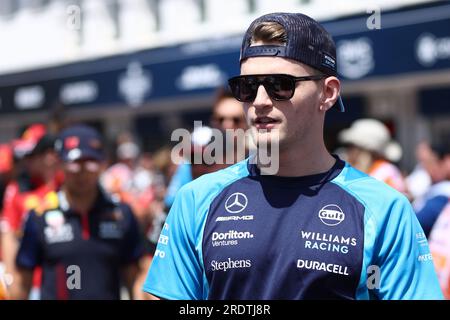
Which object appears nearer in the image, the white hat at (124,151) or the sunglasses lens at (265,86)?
the sunglasses lens at (265,86)

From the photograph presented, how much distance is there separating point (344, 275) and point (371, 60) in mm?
10734

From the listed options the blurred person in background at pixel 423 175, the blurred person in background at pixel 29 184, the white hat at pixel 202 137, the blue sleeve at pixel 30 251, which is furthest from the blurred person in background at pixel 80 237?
the blurred person in background at pixel 423 175

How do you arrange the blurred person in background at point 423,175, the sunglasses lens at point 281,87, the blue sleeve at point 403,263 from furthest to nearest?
1. the blurred person in background at point 423,175
2. the sunglasses lens at point 281,87
3. the blue sleeve at point 403,263

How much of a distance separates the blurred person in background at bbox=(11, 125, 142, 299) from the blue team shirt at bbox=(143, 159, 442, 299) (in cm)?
227

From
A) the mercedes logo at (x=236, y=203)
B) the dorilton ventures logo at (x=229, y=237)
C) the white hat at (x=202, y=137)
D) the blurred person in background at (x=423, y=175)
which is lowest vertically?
the blurred person in background at (x=423, y=175)

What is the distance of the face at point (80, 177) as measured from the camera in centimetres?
536

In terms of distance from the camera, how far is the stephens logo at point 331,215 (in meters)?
2.82

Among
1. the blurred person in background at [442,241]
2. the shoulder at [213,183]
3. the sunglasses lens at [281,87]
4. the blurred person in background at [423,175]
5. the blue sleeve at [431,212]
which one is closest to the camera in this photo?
the sunglasses lens at [281,87]

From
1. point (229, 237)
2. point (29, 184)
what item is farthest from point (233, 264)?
point (29, 184)

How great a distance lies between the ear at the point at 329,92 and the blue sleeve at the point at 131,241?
8.78 feet

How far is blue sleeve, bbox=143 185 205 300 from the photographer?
286cm

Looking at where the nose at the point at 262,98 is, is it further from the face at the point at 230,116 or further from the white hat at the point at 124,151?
the white hat at the point at 124,151

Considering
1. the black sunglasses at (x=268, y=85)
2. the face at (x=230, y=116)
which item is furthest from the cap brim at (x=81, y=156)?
the black sunglasses at (x=268, y=85)

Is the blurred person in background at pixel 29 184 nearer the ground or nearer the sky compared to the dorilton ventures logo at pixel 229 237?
nearer the ground
